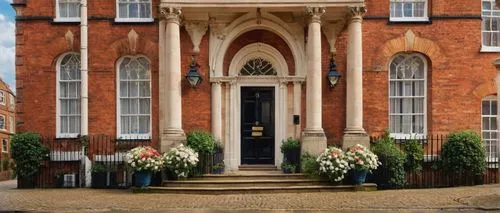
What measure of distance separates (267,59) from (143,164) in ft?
17.7

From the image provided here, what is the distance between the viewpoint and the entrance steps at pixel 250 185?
48.1 ft

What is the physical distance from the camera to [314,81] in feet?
53.5

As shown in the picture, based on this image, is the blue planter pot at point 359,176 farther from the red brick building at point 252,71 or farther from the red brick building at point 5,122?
the red brick building at point 5,122

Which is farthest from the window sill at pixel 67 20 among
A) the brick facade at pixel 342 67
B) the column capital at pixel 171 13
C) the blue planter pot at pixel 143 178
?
the blue planter pot at pixel 143 178

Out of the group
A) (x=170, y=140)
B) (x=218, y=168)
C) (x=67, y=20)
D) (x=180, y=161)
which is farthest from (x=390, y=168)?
(x=67, y=20)

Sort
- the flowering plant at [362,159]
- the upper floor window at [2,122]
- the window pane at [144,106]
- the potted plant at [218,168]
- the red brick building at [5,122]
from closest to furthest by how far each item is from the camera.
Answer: the flowering plant at [362,159]
the potted plant at [218,168]
the window pane at [144,106]
the red brick building at [5,122]
the upper floor window at [2,122]

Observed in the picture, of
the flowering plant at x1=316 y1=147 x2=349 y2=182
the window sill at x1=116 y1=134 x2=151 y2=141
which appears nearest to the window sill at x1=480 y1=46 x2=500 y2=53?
the flowering plant at x1=316 y1=147 x2=349 y2=182

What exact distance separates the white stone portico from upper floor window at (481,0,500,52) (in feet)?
14.5

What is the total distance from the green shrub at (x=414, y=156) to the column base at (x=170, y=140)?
6.59 m

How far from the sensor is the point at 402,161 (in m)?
16.2

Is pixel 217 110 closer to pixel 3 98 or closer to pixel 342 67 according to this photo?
pixel 342 67

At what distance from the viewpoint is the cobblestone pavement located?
11789 mm

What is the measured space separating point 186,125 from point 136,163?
2.91 meters

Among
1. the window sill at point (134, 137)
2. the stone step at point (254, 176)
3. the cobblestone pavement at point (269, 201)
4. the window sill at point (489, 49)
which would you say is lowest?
the cobblestone pavement at point (269, 201)
